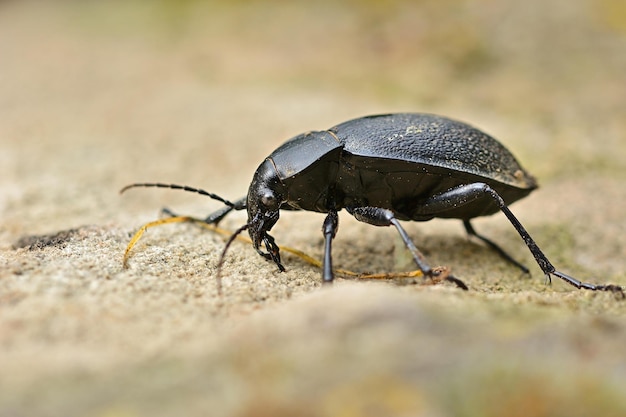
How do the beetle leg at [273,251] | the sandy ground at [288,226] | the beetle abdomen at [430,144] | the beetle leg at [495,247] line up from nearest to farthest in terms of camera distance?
the sandy ground at [288,226], the beetle leg at [273,251], the beetle abdomen at [430,144], the beetle leg at [495,247]

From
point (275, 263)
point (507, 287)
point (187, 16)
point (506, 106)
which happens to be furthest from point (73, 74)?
point (507, 287)

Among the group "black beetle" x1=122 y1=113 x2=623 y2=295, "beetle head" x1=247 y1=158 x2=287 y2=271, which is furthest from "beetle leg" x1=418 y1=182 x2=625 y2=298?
"beetle head" x1=247 y1=158 x2=287 y2=271

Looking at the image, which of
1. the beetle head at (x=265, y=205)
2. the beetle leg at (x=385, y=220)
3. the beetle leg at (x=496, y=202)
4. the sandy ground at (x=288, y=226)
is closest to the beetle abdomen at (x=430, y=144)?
the beetle leg at (x=496, y=202)

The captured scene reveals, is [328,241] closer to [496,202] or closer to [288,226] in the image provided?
[496,202]

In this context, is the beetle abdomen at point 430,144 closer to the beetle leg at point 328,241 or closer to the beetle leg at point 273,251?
the beetle leg at point 328,241

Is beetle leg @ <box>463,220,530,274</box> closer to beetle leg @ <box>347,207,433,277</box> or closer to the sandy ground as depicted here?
the sandy ground

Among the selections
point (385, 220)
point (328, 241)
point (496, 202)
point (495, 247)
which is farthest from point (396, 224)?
point (495, 247)
